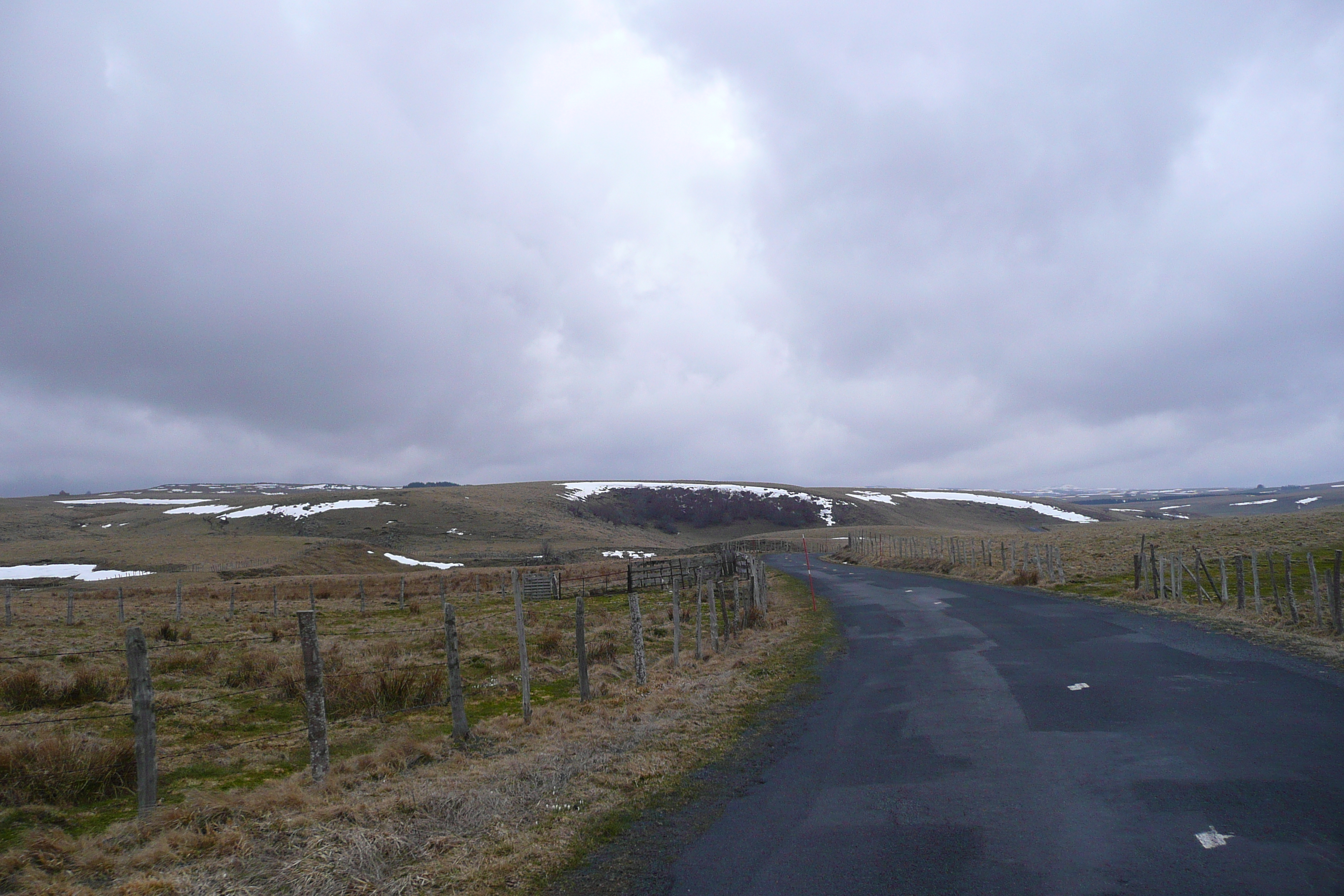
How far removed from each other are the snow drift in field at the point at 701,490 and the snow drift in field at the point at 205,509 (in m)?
57.4

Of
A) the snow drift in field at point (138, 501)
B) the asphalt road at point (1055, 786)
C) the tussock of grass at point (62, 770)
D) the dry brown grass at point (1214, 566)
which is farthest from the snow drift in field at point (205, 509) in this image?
the asphalt road at point (1055, 786)

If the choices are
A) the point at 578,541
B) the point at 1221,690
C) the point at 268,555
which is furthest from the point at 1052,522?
the point at 1221,690

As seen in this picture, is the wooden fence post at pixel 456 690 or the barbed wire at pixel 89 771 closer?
the barbed wire at pixel 89 771

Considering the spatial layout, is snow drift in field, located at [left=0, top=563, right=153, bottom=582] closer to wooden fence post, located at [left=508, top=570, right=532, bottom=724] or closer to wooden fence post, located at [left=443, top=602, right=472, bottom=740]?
wooden fence post, located at [left=508, top=570, right=532, bottom=724]

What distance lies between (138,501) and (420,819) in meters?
208

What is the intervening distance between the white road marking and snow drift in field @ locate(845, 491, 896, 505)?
547 ft

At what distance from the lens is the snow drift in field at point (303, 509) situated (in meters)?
111

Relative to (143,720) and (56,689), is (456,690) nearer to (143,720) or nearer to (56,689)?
(143,720)

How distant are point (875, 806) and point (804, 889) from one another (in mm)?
1876

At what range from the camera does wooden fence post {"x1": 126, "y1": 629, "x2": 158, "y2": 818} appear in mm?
7496

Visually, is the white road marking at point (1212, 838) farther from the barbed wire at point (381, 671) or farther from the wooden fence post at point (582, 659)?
the barbed wire at point (381, 671)

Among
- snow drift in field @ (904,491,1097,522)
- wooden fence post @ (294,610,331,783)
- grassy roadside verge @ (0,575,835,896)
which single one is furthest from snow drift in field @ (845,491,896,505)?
wooden fence post @ (294,610,331,783)

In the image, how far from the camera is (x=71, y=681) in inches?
521

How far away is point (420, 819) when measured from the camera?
696 cm
